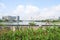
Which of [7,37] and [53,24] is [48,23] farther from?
[7,37]

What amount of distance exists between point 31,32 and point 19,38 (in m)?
0.44

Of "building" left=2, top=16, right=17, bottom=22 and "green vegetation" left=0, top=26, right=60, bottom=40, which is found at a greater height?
"building" left=2, top=16, right=17, bottom=22

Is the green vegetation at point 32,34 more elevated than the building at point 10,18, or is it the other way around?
the building at point 10,18

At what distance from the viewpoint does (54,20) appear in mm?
6617

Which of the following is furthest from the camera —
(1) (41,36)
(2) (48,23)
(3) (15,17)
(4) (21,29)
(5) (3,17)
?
(3) (15,17)

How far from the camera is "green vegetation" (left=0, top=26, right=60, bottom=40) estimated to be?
562cm

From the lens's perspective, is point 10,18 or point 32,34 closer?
point 32,34

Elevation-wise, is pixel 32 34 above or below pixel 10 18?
below

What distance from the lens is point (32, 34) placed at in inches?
225

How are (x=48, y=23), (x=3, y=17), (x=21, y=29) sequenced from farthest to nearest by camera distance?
(x=3, y=17)
(x=48, y=23)
(x=21, y=29)

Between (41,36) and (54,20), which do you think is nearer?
(41,36)

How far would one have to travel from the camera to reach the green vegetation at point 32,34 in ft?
18.4

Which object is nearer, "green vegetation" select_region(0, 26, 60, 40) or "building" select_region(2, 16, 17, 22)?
"green vegetation" select_region(0, 26, 60, 40)

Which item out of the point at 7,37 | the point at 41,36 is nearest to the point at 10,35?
the point at 7,37
